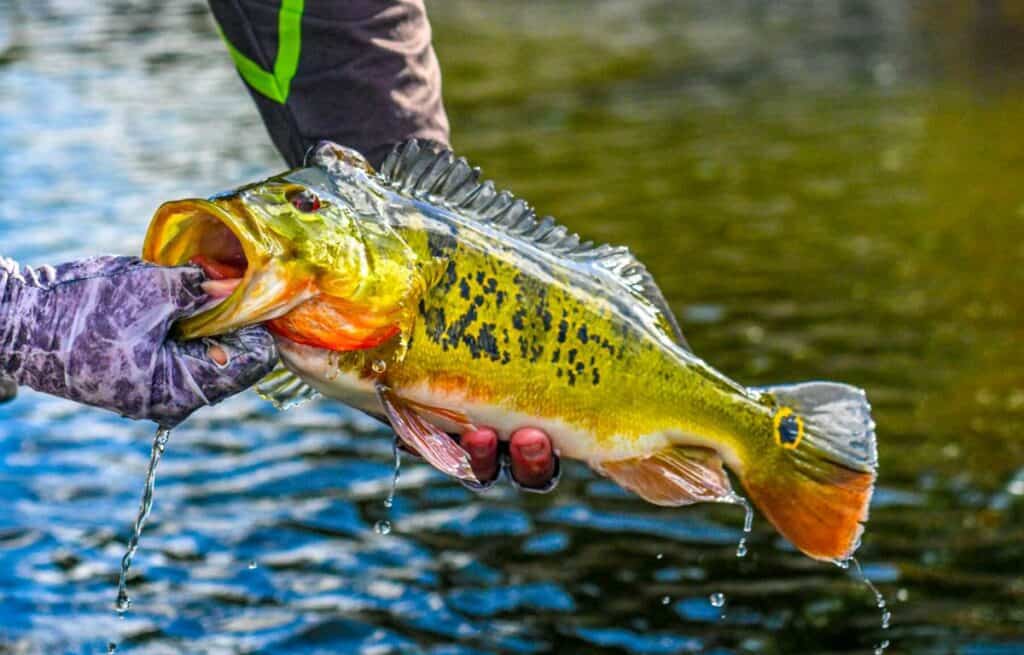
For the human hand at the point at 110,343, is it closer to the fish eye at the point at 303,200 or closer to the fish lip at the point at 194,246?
the fish lip at the point at 194,246

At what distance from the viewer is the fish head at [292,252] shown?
342cm

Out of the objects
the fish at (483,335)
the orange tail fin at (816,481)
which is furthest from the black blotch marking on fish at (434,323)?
the orange tail fin at (816,481)

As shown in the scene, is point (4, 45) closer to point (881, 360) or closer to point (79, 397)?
point (881, 360)

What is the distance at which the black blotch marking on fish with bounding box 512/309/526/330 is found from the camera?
385 cm

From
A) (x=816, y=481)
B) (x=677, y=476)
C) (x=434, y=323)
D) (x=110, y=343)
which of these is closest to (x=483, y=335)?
(x=434, y=323)

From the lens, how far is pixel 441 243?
12.4 ft

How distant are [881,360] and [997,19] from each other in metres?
19.5

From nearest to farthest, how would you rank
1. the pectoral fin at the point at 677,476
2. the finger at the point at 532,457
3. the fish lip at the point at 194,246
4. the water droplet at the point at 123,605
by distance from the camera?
the fish lip at the point at 194,246 → the finger at the point at 532,457 → the pectoral fin at the point at 677,476 → the water droplet at the point at 123,605

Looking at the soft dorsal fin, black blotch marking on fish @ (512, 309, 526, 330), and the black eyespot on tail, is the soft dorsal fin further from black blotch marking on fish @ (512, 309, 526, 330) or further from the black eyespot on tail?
the black eyespot on tail

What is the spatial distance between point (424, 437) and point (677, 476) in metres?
0.79

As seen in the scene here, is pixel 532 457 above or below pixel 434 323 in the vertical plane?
below

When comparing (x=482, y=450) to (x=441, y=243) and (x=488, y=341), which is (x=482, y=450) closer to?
(x=488, y=341)

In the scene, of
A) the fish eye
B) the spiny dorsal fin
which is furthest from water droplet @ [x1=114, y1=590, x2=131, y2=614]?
the fish eye

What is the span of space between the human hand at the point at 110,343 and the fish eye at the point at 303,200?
271 millimetres
